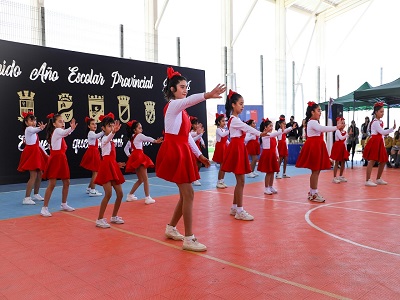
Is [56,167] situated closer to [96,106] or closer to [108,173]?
[108,173]

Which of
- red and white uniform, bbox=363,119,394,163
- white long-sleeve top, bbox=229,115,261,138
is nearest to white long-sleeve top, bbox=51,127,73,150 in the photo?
white long-sleeve top, bbox=229,115,261,138

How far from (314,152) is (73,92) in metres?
6.71

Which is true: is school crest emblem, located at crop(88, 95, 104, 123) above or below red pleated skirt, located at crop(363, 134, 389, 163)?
above

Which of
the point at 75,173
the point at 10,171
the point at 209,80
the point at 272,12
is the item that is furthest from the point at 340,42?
the point at 10,171

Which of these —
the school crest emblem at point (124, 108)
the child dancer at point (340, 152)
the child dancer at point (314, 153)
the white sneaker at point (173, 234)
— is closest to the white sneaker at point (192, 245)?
the white sneaker at point (173, 234)

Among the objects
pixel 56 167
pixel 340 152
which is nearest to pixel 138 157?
pixel 56 167

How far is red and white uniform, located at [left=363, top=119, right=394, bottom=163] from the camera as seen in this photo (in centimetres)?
755

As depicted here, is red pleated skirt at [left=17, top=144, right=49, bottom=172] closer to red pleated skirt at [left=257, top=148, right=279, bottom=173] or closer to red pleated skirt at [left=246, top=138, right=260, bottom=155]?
red pleated skirt at [left=257, top=148, right=279, bottom=173]

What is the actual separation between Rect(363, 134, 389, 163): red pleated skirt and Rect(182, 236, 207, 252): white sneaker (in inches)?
218

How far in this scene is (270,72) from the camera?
16672 mm

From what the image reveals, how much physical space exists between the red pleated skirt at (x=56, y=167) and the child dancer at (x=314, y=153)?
12.0ft

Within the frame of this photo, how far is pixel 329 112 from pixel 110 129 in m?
8.51

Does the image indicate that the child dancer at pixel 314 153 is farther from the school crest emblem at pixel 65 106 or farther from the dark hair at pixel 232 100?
the school crest emblem at pixel 65 106

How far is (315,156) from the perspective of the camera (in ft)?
19.4
